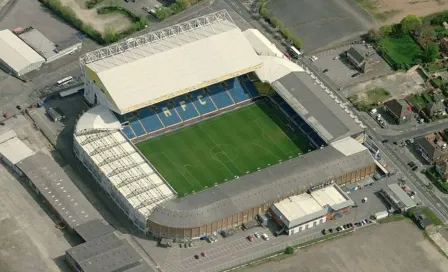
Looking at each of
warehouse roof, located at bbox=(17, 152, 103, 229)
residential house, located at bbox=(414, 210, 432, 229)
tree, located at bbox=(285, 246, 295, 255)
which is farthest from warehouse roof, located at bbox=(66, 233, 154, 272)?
residential house, located at bbox=(414, 210, 432, 229)

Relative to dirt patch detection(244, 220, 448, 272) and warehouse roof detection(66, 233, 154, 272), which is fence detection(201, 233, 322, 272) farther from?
warehouse roof detection(66, 233, 154, 272)

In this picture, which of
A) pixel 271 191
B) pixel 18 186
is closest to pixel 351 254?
pixel 271 191

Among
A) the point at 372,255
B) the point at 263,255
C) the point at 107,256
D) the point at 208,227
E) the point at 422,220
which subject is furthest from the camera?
the point at 422,220

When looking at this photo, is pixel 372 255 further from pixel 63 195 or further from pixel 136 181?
pixel 63 195

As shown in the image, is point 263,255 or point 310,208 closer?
point 263,255

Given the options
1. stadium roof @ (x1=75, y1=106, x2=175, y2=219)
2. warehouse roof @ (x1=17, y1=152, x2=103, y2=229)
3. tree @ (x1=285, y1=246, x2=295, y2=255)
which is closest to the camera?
tree @ (x1=285, y1=246, x2=295, y2=255)

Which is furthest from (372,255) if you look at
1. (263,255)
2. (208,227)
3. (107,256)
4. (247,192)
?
(107,256)
